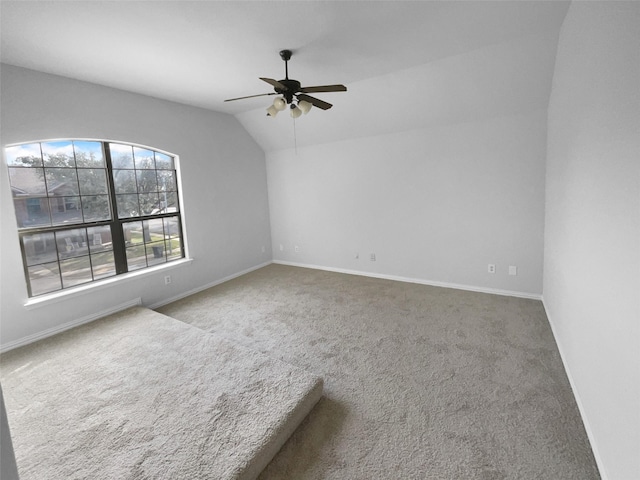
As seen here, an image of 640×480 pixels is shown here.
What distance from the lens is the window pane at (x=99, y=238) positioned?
3.46 m

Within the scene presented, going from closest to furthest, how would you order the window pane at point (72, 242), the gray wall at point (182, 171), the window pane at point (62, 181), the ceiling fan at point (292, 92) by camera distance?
the ceiling fan at point (292, 92) < the gray wall at point (182, 171) < the window pane at point (62, 181) < the window pane at point (72, 242)

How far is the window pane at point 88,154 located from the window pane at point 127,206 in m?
0.44

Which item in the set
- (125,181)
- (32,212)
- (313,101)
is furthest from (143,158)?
(313,101)

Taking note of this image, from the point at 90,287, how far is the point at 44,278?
407 mm

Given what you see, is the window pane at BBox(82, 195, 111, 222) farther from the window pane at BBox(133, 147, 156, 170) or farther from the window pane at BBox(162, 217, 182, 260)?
the window pane at BBox(162, 217, 182, 260)

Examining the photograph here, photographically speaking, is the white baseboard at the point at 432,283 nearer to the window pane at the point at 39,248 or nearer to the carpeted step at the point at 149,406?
the carpeted step at the point at 149,406

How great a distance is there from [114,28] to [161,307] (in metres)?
3.08

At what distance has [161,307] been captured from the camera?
3941mm

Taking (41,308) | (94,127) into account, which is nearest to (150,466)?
(41,308)

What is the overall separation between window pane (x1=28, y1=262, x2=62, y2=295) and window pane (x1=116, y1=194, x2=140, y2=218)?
0.89 m

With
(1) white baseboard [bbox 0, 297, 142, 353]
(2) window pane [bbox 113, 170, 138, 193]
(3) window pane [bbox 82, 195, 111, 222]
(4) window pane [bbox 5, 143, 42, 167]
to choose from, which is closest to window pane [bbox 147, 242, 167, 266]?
(1) white baseboard [bbox 0, 297, 142, 353]

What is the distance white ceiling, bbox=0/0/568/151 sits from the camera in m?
2.13

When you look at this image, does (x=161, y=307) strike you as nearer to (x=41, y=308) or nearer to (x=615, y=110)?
(x=41, y=308)

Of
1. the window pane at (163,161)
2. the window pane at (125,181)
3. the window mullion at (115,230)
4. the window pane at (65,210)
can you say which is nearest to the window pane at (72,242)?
the window pane at (65,210)
